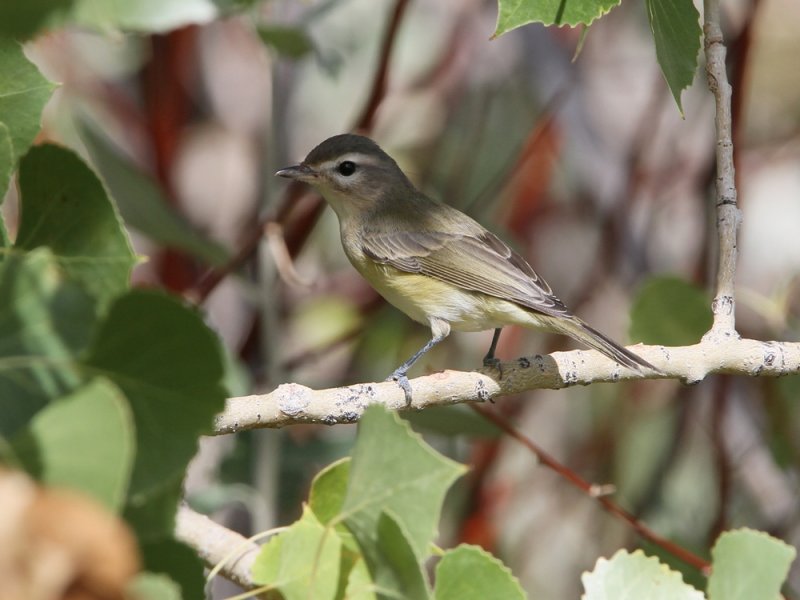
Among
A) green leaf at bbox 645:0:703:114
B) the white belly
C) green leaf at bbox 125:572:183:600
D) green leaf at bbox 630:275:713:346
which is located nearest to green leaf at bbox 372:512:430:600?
green leaf at bbox 125:572:183:600

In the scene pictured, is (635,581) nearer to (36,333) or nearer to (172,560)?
(172,560)

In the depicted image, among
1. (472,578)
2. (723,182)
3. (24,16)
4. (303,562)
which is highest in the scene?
(723,182)

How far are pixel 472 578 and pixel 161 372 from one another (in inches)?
20.9

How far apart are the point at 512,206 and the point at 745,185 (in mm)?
1315

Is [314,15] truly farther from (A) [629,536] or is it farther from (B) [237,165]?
(A) [629,536]

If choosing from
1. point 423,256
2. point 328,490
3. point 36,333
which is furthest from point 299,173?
point 36,333

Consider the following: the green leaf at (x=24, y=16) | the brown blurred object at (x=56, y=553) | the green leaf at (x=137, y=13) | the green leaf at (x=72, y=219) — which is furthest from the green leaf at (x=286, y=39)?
the brown blurred object at (x=56, y=553)

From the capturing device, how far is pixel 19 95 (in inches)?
58.7

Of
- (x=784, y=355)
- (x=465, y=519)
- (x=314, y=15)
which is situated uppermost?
(x=314, y=15)

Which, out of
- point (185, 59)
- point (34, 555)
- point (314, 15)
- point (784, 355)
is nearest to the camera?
point (34, 555)

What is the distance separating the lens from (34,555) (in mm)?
811

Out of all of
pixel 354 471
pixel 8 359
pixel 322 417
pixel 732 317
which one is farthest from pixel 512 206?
pixel 8 359

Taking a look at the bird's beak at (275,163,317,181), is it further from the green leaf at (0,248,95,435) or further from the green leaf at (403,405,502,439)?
the green leaf at (0,248,95,435)

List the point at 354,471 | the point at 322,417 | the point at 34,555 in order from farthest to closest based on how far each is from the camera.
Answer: the point at 322,417, the point at 354,471, the point at 34,555
